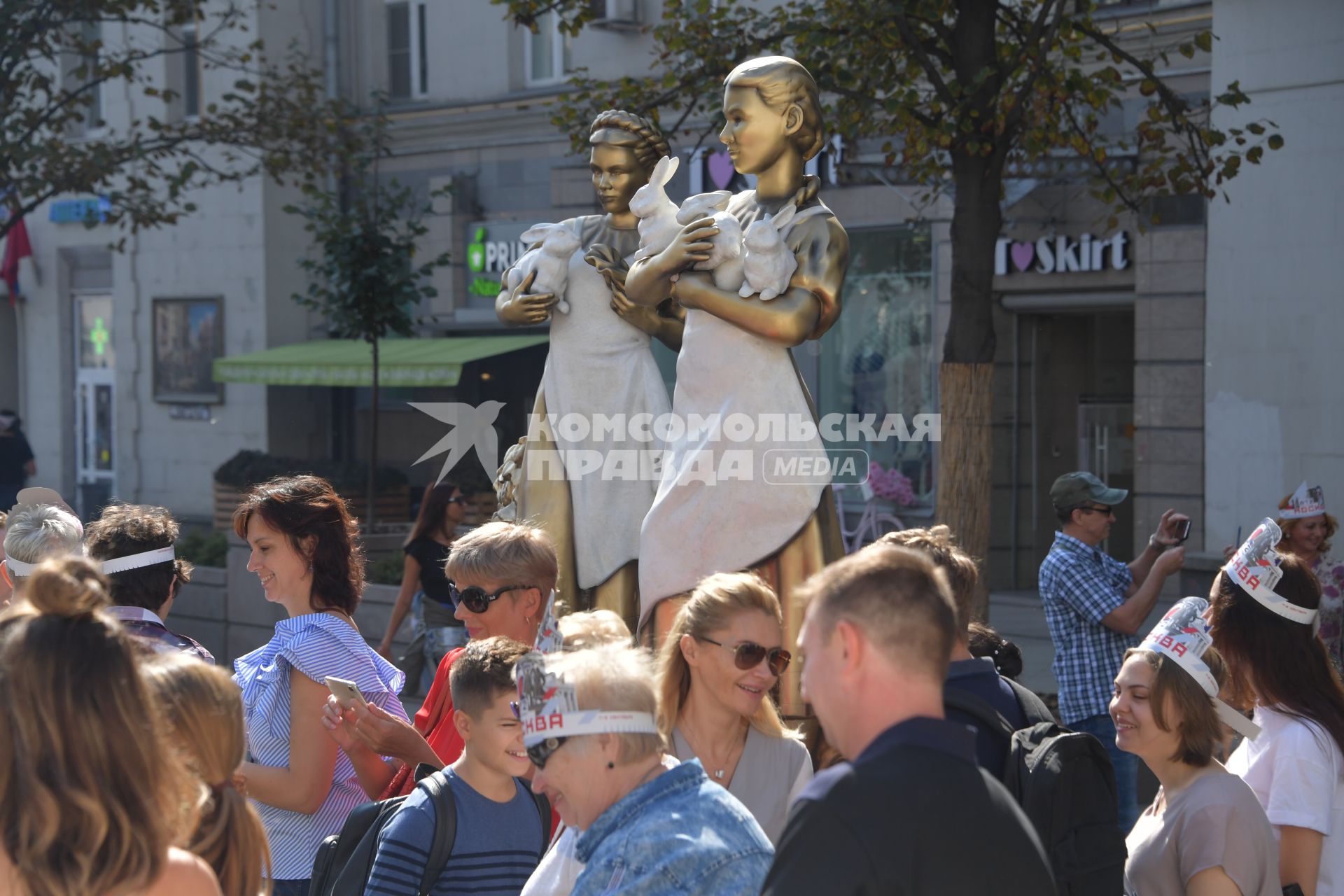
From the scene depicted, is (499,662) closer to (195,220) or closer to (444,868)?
(444,868)

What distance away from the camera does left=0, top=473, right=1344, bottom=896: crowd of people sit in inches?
87.6

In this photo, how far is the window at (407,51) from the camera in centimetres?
2145

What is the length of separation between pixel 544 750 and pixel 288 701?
142 cm

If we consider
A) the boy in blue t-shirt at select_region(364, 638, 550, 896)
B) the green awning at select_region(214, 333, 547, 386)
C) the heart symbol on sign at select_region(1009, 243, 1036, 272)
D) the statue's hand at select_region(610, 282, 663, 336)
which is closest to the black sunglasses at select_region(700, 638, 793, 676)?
the boy in blue t-shirt at select_region(364, 638, 550, 896)

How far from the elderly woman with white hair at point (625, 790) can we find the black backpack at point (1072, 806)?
960 mm

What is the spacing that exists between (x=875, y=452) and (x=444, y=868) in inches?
549

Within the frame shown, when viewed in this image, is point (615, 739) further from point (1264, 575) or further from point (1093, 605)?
point (1093, 605)

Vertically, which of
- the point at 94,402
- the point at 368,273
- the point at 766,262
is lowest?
the point at 94,402

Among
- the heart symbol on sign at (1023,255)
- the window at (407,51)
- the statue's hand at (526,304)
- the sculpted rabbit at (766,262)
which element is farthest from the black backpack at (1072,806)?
the window at (407,51)

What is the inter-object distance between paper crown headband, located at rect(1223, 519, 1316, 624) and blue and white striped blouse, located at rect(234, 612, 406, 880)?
2236mm

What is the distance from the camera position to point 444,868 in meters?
3.21

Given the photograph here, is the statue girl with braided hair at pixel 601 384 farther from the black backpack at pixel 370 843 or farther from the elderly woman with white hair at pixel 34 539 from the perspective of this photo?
the black backpack at pixel 370 843

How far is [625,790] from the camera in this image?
103 inches

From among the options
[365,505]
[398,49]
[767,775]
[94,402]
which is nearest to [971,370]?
[767,775]
